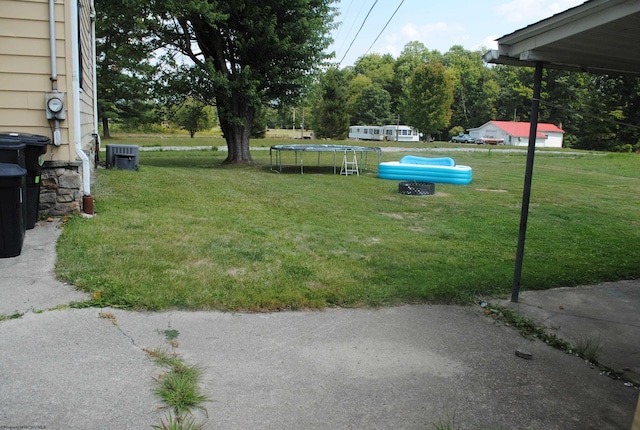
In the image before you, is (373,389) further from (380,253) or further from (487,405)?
(380,253)

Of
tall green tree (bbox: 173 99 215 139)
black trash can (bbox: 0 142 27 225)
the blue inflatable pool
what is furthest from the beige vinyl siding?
tall green tree (bbox: 173 99 215 139)

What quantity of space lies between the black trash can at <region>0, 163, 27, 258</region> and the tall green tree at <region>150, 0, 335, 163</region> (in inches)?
462

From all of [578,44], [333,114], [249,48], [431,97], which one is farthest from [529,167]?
[431,97]

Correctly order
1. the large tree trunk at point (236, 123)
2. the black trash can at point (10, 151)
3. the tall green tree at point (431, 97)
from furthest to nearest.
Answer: the tall green tree at point (431, 97) → the large tree trunk at point (236, 123) → the black trash can at point (10, 151)

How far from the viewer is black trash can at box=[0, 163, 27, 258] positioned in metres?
4.89

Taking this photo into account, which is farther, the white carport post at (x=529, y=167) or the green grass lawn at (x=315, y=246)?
the green grass lawn at (x=315, y=246)

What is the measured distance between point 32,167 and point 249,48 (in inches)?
480

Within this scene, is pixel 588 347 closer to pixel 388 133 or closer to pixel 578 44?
pixel 578 44

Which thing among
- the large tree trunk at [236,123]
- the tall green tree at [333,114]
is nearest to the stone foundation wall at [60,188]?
the large tree trunk at [236,123]

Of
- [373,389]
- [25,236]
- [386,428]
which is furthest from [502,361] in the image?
[25,236]

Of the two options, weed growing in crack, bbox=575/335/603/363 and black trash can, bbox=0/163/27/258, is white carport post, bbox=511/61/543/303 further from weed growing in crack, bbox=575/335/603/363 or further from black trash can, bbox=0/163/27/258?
black trash can, bbox=0/163/27/258

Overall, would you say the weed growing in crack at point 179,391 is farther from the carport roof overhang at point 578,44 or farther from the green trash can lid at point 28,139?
the green trash can lid at point 28,139

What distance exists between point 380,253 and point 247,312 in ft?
8.21

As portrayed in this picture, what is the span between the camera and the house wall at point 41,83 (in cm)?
629
